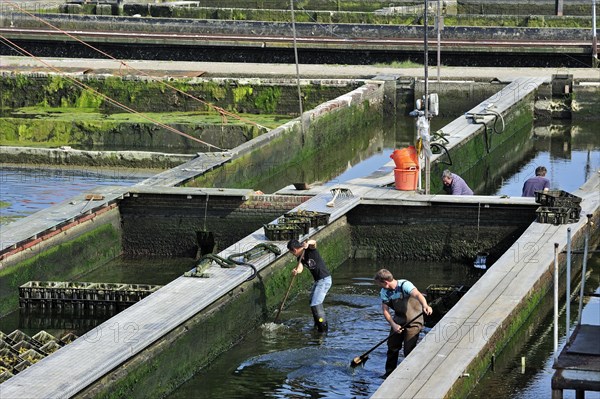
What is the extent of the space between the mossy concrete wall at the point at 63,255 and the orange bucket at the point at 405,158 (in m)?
4.11

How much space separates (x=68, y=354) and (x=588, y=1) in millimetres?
36912

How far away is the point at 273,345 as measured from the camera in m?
16.5

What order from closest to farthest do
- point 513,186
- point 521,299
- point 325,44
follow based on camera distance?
point 521,299
point 513,186
point 325,44

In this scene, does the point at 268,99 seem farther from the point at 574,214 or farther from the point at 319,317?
the point at 319,317

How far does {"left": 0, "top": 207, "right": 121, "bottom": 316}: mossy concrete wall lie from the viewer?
1798cm

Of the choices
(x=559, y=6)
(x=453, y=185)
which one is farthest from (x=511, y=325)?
(x=559, y=6)

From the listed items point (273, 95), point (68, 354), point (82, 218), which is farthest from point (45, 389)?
point (273, 95)

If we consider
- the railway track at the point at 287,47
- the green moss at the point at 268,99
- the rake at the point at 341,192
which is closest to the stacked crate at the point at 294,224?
the rake at the point at 341,192

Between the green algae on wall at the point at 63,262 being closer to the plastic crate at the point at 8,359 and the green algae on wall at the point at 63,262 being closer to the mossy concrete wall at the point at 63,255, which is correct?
the mossy concrete wall at the point at 63,255

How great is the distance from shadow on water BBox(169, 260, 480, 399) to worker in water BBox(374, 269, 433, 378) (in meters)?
0.42

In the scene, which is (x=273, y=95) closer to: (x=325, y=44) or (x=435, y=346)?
(x=325, y=44)

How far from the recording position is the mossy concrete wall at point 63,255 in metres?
18.0

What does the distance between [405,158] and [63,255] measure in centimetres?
513

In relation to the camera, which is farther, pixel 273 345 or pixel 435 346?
pixel 273 345
